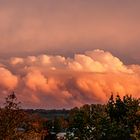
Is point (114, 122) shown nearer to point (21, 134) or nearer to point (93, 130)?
point (93, 130)

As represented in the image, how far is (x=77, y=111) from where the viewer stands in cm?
9025

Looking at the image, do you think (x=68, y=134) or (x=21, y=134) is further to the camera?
(x=68, y=134)

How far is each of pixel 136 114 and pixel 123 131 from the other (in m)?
3.38

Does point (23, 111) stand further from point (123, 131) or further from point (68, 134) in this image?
point (123, 131)

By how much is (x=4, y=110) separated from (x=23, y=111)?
2979mm

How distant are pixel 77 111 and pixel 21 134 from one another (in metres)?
12.0

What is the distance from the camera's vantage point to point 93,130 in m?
86.9

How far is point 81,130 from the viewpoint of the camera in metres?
87.2

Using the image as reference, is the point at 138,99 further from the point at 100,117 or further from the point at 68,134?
the point at 68,134

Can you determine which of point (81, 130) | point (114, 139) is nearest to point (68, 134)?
point (81, 130)

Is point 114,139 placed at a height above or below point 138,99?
below

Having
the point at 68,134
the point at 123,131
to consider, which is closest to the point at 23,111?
the point at 68,134

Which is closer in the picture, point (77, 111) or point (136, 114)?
point (136, 114)

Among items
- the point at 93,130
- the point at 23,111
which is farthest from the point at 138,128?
the point at 23,111
